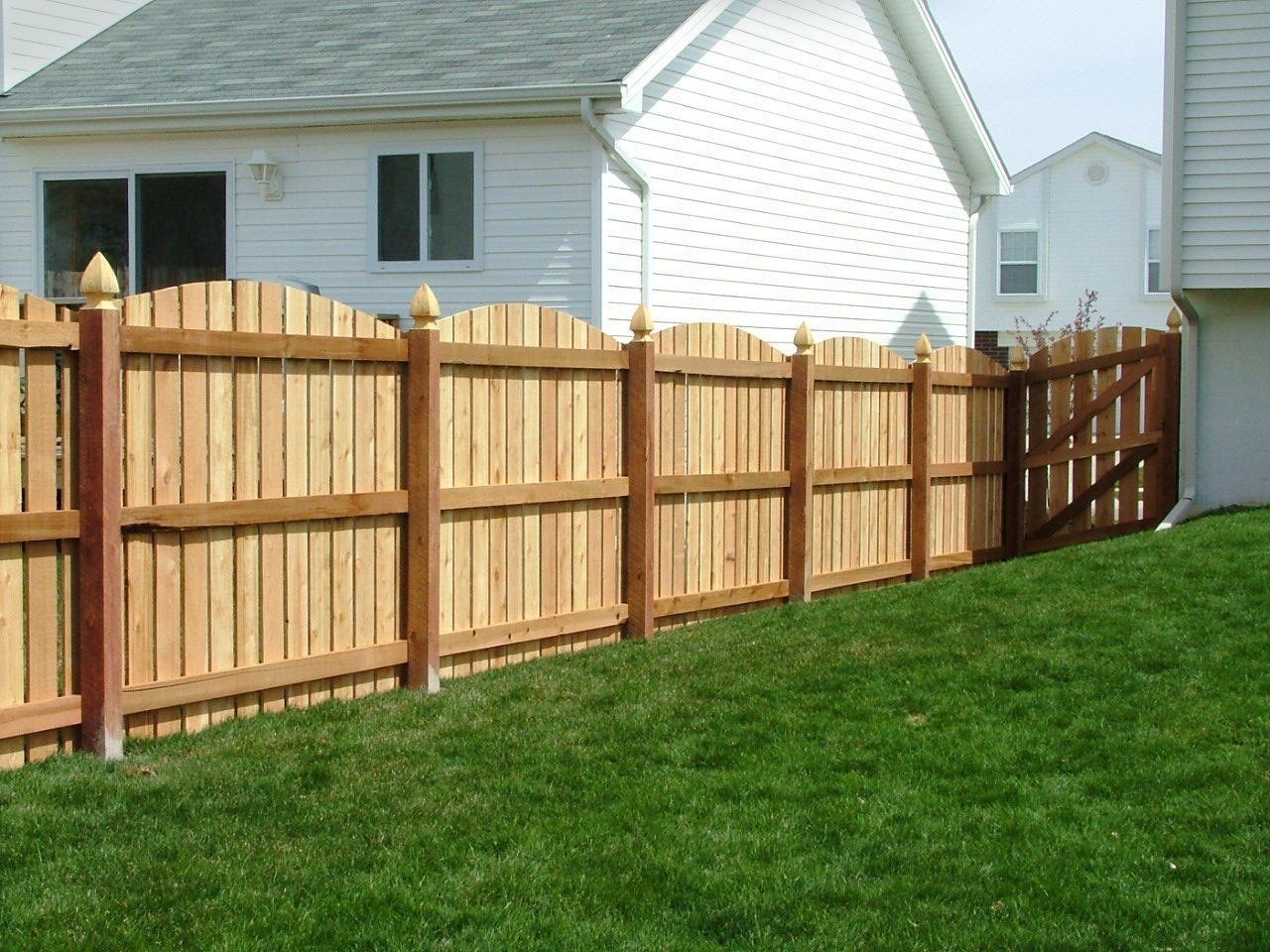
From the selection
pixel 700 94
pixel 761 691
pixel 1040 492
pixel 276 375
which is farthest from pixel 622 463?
pixel 700 94

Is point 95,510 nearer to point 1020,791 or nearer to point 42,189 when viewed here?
point 1020,791

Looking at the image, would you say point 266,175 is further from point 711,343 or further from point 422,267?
point 711,343

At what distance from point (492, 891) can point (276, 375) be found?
3.15 m

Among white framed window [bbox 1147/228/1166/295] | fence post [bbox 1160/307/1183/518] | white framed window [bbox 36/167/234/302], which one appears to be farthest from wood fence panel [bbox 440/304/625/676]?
white framed window [bbox 1147/228/1166/295]

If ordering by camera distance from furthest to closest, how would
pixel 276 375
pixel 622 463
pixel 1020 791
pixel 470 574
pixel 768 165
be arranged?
1. pixel 768 165
2. pixel 622 463
3. pixel 470 574
4. pixel 276 375
5. pixel 1020 791

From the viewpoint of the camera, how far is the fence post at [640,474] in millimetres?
9508

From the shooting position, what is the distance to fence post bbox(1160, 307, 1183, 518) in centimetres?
1381

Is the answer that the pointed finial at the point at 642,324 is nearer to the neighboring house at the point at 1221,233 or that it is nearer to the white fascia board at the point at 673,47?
the white fascia board at the point at 673,47

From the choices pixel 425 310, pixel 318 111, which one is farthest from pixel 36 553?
pixel 318 111

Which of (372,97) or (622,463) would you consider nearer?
(622,463)

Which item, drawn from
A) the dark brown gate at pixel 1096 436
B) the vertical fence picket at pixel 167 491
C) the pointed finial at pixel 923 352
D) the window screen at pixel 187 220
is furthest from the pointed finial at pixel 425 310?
the window screen at pixel 187 220

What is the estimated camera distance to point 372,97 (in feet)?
48.3

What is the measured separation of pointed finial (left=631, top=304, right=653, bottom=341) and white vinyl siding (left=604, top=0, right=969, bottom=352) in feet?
17.3

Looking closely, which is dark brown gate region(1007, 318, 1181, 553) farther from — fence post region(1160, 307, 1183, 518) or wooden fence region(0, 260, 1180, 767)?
wooden fence region(0, 260, 1180, 767)
